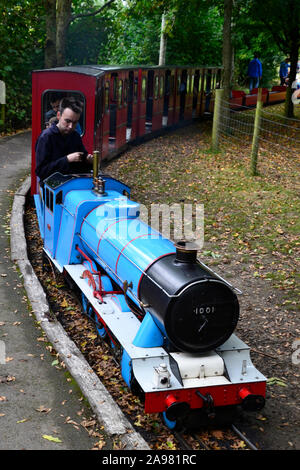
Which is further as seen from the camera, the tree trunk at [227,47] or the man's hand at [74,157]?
the tree trunk at [227,47]

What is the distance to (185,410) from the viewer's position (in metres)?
4.38

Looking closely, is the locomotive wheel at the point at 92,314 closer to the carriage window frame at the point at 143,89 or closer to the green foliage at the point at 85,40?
the carriage window frame at the point at 143,89

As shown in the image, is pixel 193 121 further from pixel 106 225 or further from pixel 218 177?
pixel 106 225

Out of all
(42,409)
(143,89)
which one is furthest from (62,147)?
(143,89)

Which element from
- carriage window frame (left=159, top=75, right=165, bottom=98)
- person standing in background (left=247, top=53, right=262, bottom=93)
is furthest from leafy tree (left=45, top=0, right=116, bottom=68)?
person standing in background (left=247, top=53, right=262, bottom=93)

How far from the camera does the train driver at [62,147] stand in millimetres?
7277

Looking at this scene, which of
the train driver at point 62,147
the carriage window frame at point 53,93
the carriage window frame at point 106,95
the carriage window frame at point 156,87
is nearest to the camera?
the train driver at point 62,147

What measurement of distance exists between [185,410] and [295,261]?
15.0 feet

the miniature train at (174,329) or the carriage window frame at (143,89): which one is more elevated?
the carriage window frame at (143,89)

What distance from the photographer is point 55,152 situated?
24.6 ft

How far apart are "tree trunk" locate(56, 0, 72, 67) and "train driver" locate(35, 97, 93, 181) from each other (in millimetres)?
13840

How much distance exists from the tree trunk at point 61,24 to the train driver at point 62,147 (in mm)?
13840

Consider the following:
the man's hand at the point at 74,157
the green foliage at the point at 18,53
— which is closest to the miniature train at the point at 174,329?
the man's hand at the point at 74,157

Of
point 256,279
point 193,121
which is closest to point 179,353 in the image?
point 256,279
